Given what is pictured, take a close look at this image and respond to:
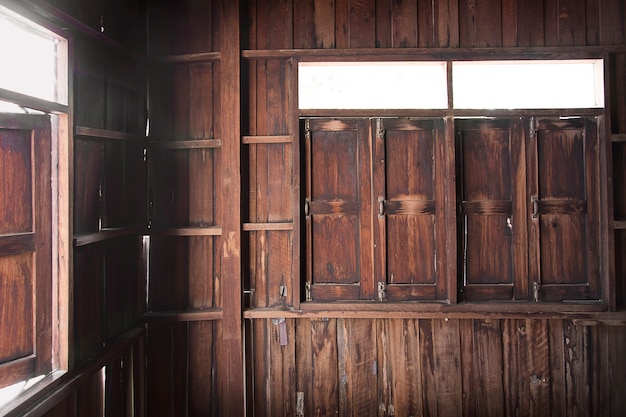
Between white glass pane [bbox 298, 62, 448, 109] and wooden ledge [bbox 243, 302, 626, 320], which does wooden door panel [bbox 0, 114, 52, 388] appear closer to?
wooden ledge [bbox 243, 302, 626, 320]

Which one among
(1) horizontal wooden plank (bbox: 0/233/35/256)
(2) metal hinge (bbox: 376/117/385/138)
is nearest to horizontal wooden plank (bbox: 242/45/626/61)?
(2) metal hinge (bbox: 376/117/385/138)

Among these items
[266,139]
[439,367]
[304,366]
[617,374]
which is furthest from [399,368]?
[266,139]

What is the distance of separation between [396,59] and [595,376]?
2.31m

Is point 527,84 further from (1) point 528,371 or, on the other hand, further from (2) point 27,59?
(2) point 27,59

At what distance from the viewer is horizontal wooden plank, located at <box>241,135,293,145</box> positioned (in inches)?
96.5

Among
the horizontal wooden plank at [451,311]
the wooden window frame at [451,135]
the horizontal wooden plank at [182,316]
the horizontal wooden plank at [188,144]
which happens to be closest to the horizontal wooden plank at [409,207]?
the wooden window frame at [451,135]

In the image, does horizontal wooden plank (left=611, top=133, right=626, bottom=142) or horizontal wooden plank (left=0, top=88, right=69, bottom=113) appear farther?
horizontal wooden plank (left=611, top=133, right=626, bottom=142)

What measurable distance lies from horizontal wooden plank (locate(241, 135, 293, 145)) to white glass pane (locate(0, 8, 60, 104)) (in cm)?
102

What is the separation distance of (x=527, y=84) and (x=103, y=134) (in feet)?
8.23

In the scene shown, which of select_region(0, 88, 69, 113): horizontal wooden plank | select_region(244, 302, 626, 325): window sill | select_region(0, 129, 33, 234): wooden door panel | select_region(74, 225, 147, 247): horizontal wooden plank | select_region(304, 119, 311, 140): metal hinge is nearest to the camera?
select_region(0, 88, 69, 113): horizontal wooden plank

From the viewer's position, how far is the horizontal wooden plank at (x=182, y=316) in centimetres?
241

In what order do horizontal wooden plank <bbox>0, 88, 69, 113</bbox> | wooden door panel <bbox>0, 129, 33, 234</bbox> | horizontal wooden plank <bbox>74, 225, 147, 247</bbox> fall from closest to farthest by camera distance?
horizontal wooden plank <bbox>0, 88, 69, 113</bbox>, wooden door panel <bbox>0, 129, 33, 234</bbox>, horizontal wooden plank <bbox>74, 225, 147, 247</bbox>

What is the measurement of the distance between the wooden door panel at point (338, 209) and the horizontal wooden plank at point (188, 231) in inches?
22.7

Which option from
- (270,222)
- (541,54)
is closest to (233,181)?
(270,222)
